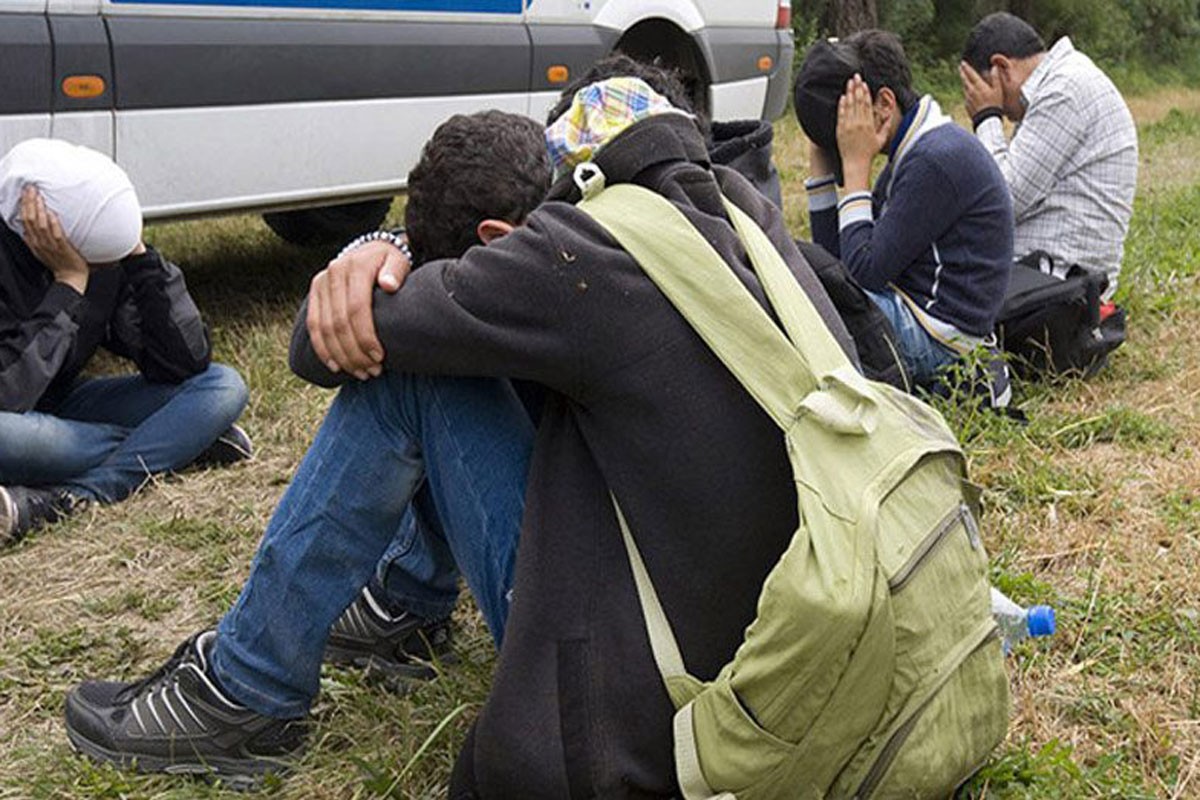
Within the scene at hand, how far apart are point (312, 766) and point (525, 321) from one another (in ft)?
3.12

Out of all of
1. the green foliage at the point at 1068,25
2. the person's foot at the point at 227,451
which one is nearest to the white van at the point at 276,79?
the person's foot at the point at 227,451

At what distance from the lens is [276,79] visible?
5027mm

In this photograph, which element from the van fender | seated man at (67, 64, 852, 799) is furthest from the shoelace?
the van fender

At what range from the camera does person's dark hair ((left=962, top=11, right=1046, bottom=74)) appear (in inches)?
190

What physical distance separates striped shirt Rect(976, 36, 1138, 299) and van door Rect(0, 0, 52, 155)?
286 centimetres

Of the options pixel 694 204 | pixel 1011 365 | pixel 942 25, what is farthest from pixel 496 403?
pixel 942 25

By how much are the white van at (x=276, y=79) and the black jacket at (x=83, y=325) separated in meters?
0.78

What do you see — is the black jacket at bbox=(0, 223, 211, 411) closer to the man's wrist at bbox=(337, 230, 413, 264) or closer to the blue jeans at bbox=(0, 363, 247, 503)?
the blue jeans at bbox=(0, 363, 247, 503)

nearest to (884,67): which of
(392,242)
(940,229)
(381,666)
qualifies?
(940,229)

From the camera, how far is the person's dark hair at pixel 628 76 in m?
2.39

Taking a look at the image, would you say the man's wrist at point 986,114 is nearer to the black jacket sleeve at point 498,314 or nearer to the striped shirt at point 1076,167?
the striped shirt at point 1076,167

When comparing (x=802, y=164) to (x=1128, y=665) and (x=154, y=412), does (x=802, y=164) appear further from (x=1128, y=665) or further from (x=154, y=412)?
(x=1128, y=665)

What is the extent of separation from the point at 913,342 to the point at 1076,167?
114cm

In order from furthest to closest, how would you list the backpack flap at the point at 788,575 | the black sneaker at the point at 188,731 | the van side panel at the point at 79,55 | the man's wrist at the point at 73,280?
the van side panel at the point at 79,55
the man's wrist at the point at 73,280
the black sneaker at the point at 188,731
the backpack flap at the point at 788,575
